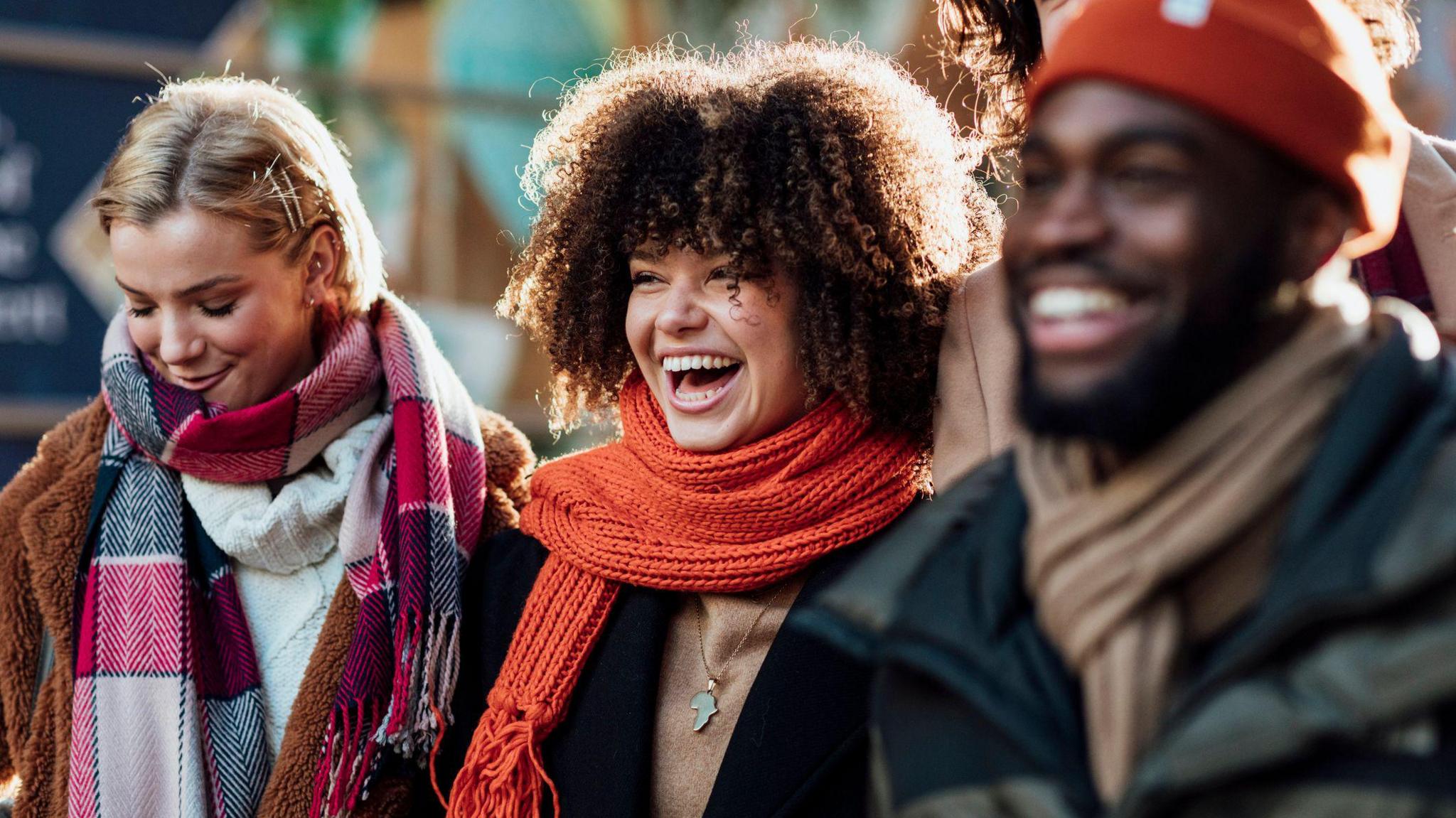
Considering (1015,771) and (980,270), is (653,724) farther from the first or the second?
(1015,771)

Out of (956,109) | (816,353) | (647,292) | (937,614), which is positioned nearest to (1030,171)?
(937,614)

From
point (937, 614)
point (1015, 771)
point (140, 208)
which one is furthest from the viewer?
point (140, 208)

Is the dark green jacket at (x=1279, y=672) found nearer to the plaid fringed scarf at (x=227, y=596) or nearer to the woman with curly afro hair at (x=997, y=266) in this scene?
the woman with curly afro hair at (x=997, y=266)

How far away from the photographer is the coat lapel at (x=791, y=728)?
90.7 inches

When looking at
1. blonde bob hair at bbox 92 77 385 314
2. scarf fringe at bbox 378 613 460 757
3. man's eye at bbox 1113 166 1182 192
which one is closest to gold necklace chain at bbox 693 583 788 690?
scarf fringe at bbox 378 613 460 757

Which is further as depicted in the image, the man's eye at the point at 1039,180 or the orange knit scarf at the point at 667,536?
the orange knit scarf at the point at 667,536

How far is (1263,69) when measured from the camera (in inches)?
53.8

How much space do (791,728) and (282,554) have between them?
3.61 ft

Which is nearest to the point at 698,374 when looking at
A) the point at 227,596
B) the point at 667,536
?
the point at 667,536

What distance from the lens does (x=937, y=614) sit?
1.48m

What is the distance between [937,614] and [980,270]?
1.14 meters

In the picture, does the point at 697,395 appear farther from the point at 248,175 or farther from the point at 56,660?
the point at 56,660

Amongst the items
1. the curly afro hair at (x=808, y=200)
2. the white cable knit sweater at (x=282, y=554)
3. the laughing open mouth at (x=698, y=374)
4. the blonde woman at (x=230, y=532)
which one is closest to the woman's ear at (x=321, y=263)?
the blonde woman at (x=230, y=532)

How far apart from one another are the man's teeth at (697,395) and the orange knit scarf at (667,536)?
9 centimetres
